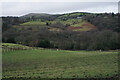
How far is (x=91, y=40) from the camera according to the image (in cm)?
5512

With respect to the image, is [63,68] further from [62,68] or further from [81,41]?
[81,41]

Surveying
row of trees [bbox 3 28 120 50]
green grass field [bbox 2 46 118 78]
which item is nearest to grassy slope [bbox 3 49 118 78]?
green grass field [bbox 2 46 118 78]

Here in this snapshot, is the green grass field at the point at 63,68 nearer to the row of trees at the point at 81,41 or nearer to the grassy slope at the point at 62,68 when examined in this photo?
the grassy slope at the point at 62,68

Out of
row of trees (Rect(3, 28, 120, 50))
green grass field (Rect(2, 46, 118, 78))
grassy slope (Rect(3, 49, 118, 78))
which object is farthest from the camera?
row of trees (Rect(3, 28, 120, 50))

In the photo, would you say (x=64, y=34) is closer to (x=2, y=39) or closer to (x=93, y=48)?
(x=93, y=48)

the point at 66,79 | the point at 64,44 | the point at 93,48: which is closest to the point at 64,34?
the point at 64,44

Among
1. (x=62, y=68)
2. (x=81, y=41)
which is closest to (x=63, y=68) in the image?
(x=62, y=68)

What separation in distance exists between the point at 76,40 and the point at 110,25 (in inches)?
851

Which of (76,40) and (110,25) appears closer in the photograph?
(76,40)

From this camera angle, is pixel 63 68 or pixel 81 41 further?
pixel 81 41

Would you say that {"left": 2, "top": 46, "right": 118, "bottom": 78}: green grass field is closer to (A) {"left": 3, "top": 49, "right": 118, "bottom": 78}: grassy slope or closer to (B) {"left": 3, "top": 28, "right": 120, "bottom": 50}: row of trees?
(A) {"left": 3, "top": 49, "right": 118, "bottom": 78}: grassy slope

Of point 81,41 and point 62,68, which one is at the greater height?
point 81,41

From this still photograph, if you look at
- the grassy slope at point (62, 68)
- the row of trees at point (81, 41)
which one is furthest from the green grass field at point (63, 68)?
the row of trees at point (81, 41)

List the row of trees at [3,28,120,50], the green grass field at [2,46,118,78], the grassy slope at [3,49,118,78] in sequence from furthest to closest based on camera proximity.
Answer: the row of trees at [3,28,120,50], the grassy slope at [3,49,118,78], the green grass field at [2,46,118,78]
